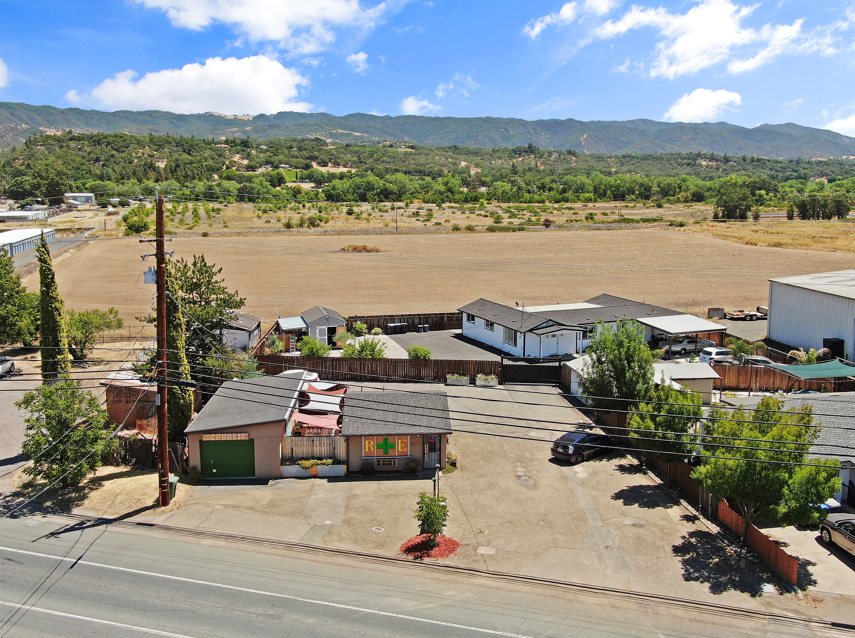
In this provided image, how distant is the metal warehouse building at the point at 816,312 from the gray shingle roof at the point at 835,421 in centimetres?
1338

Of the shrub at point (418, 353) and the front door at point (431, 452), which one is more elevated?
the shrub at point (418, 353)

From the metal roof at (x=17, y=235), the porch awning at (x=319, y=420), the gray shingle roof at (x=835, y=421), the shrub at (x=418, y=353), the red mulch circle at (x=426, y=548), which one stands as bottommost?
the red mulch circle at (x=426, y=548)

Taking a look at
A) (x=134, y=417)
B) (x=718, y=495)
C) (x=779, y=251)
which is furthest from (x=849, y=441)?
(x=779, y=251)

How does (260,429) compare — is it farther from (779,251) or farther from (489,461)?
(779,251)

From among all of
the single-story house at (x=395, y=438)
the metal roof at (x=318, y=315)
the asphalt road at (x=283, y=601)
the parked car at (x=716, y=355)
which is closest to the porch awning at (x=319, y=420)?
the single-story house at (x=395, y=438)

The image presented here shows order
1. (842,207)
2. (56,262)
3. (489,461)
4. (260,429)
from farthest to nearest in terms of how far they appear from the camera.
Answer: (842,207), (56,262), (489,461), (260,429)

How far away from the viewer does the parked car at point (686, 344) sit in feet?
137

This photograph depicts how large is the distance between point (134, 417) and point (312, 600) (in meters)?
16.3

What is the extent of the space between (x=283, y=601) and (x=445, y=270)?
192 feet

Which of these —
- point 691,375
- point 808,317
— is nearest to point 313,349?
point 691,375

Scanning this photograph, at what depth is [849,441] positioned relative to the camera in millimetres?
22281

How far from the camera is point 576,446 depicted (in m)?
25.9

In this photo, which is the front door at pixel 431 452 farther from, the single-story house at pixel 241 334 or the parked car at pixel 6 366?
the parked car at pixel 6 366

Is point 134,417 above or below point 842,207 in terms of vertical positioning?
below
